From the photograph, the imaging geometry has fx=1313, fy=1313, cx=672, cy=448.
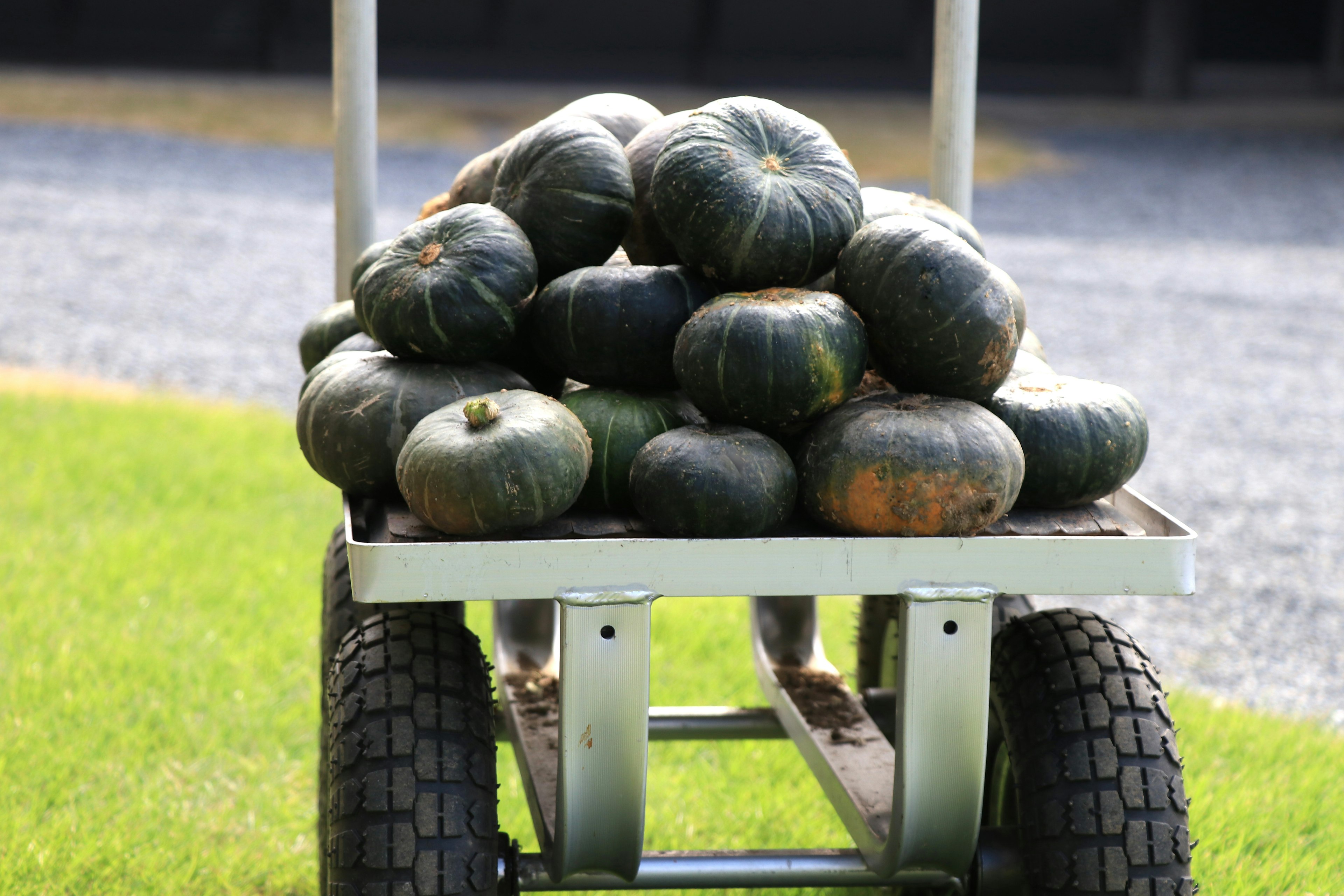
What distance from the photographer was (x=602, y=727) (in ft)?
6.45

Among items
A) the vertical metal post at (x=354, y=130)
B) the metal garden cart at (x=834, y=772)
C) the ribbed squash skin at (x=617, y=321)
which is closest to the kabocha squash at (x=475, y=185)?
the vertical metal post at (x=354, y=130)

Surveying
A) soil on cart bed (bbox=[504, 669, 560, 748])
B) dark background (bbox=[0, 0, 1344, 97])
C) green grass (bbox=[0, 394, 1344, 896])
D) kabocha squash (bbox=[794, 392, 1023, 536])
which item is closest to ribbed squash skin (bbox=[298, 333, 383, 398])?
soil on cart bed (bbox=[504, 669, 560, 748])

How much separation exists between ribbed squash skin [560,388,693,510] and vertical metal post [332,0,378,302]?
3.19 feet

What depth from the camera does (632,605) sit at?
74.6 inches

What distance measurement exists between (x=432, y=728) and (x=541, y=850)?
368 mm

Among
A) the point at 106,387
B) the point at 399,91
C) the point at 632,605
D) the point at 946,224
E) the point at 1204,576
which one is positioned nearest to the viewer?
the point at 632,605

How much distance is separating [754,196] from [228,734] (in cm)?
250

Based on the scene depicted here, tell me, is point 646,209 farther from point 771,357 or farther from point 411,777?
point 411,777

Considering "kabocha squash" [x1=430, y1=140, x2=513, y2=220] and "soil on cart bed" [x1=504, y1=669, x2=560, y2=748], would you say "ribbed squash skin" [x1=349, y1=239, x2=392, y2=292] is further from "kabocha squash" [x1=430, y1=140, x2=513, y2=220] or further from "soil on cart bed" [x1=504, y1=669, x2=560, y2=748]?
"soil on cart bed" [x1=504, y1=669, x2=560, y2=748]

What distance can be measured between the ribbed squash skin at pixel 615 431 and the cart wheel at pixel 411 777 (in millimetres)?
378

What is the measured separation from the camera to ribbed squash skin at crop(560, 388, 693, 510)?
218cm

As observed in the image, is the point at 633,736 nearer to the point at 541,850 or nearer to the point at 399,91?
the point at 541,850

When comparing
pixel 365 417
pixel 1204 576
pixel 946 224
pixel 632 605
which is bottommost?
pixel 1204 576

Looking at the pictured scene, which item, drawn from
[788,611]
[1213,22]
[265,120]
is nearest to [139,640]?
[788,611]
